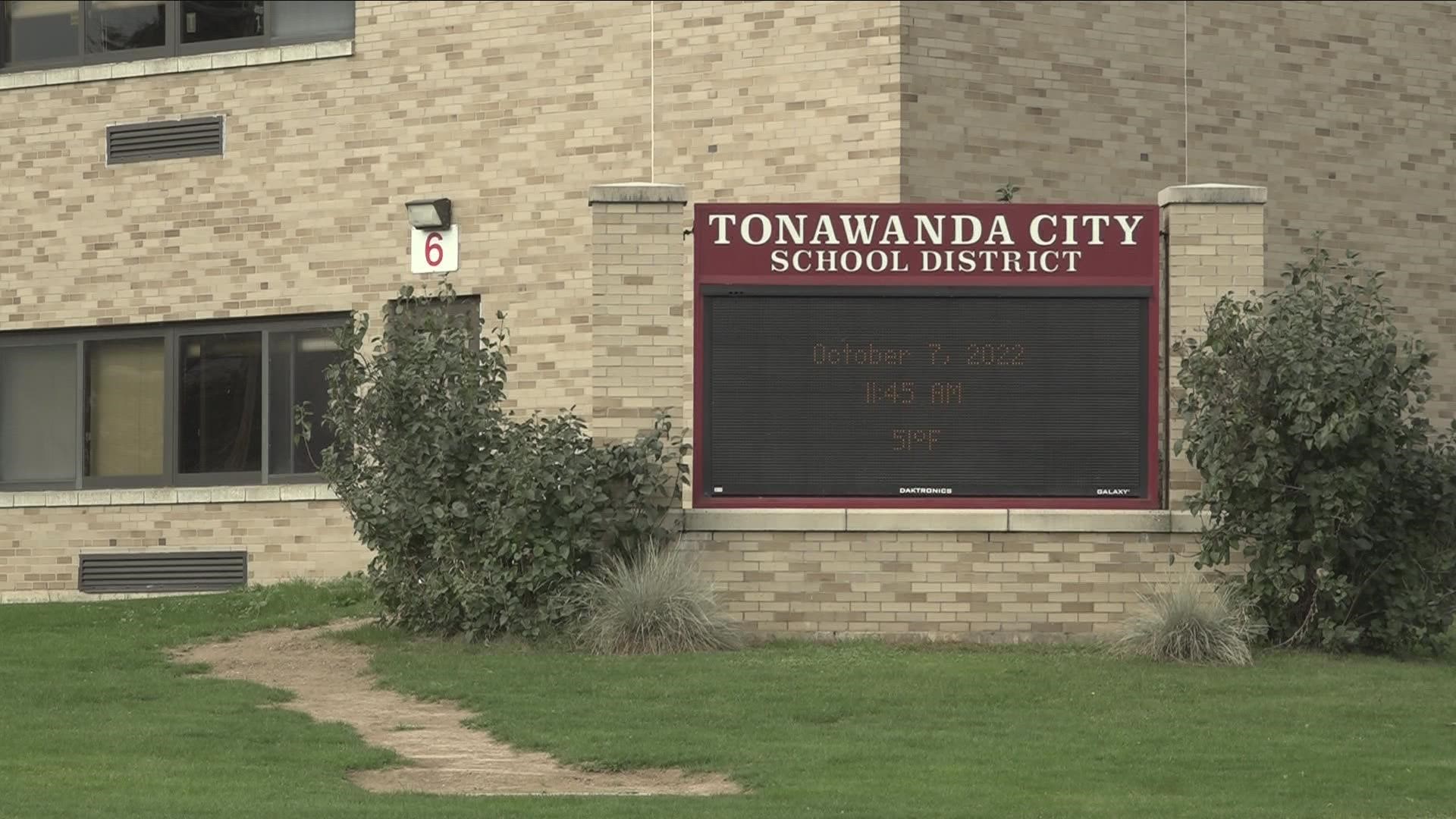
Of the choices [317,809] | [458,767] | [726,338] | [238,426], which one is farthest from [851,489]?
[238,426]

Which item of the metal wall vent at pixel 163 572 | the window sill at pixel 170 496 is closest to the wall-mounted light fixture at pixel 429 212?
the window sill at pixel 170 496

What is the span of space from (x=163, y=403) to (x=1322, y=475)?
42.2ft

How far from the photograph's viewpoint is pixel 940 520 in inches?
647

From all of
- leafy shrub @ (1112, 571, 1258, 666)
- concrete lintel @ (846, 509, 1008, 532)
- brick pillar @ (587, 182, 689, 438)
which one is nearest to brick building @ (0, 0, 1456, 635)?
brick pillar @ (587, 182, 689, 438)

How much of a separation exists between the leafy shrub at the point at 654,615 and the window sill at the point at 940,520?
79 centimetres

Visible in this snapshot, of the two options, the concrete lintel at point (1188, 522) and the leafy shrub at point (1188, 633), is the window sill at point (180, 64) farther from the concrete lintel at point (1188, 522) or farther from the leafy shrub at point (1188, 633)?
the leafy shrub at point (1188, 633)

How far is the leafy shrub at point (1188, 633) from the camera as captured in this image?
15188 millimetres

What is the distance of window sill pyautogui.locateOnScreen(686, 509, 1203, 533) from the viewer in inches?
646

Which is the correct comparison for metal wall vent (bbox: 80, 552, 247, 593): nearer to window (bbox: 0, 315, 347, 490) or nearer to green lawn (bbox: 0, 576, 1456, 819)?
window (bbox: 0, 315, 347, 490)

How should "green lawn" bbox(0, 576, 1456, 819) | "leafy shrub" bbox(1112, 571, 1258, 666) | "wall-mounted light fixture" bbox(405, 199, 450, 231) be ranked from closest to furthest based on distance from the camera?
"green lawn" bbox(0, 576, 1456, 819) < "leafy shrub" bbox(1112, 571, 1258, 666) < "wall-mounted light fixture" bbox(405, 199, 450, 231)

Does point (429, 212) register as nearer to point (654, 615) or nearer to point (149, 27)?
point (149, 27)

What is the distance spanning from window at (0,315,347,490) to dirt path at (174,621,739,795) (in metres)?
5.25

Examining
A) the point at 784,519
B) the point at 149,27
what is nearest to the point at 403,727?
the point at 784,519

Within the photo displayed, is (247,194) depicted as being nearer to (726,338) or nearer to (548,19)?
(548,19)
